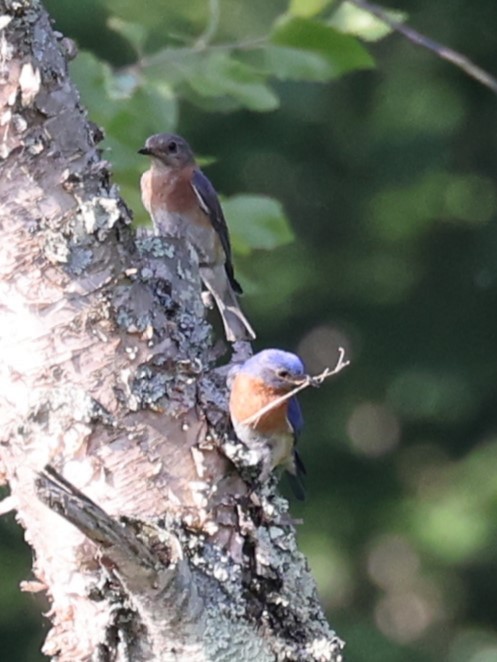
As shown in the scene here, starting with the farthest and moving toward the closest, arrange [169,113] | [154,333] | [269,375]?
[169,113] → [269,375] → [154,333]

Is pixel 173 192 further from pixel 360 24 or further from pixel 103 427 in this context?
pixel 103 427

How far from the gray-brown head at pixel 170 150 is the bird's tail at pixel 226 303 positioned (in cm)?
41

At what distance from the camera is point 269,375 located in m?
2.60

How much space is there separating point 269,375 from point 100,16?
4326 mm

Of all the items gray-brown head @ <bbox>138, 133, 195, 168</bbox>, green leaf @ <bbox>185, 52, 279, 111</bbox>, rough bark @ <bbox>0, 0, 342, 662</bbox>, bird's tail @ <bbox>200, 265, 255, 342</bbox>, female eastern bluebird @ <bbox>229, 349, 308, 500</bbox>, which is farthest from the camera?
gray-brown head @ <bbox>138, 133, 195, 168</bbox>

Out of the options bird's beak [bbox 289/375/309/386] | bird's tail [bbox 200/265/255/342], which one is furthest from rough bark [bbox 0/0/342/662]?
bird's tail [bbox 200/265/255/342]

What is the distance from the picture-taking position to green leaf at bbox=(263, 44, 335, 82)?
2.96m

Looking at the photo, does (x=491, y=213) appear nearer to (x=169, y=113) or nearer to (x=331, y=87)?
(x=331, y=87)

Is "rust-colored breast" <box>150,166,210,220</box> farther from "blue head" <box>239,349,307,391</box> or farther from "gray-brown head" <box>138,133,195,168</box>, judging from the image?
"blue head" <box>239,349,307,391</box>

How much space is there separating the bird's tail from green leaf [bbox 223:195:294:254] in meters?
0.21

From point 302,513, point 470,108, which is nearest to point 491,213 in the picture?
point 470,108

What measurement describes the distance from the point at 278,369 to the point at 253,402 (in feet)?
1.08

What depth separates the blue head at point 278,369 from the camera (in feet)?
8.39

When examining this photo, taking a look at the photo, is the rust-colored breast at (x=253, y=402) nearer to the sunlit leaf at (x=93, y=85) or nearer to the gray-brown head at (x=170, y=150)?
the sunlit leaf at (x=93, y=85)
